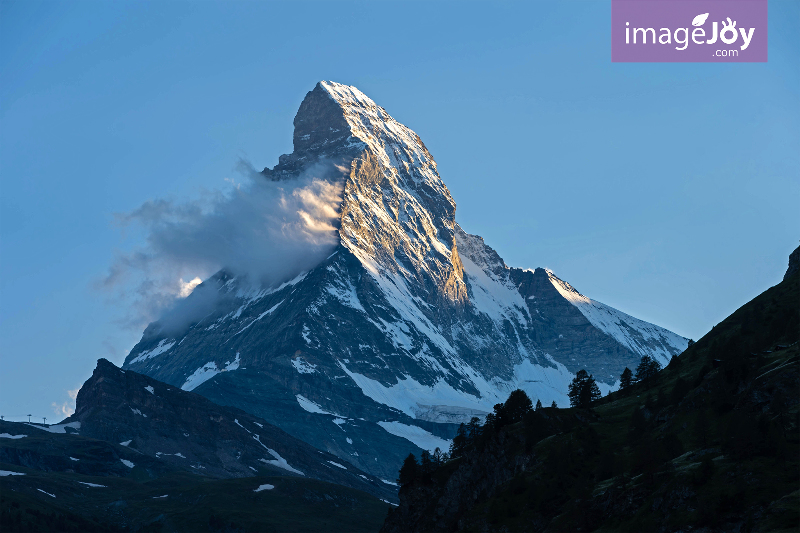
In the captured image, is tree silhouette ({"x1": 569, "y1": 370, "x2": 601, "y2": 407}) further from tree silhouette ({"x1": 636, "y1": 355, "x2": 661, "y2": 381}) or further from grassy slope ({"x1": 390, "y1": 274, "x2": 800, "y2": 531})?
tree silhouette ({"x1": 636, "y1": 355, "x2": 661, "y2": 381})

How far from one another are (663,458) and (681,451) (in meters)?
4.51

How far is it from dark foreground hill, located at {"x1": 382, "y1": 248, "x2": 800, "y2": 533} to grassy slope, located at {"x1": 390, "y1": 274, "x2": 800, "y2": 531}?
0.54 feet

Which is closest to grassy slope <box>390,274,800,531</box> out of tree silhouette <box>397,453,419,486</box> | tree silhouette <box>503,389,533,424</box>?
tree silhouette <box>397,453,419,486</box>

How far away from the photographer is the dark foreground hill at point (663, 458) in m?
85.9

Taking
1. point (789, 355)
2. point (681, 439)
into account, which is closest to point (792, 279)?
point (789, 355)

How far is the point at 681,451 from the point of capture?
10988 centimetres

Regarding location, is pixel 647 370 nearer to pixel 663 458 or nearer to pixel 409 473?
pixel 409 473

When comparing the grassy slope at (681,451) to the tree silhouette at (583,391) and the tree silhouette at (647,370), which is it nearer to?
the tree silhouette at (583,391)

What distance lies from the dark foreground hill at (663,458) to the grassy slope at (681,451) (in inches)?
6.5

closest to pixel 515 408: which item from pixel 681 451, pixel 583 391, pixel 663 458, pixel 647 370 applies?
pixel 583 391

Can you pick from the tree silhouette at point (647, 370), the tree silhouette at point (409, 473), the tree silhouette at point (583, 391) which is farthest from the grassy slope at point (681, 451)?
the tree silhouette at point (647, 370)

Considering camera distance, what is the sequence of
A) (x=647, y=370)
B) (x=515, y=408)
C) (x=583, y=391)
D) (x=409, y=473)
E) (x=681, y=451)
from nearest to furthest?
(x=681, y=451)
(x=409, y=473)
(x=515, y=408)
(x=583, y=391)
(x=647, y=370)

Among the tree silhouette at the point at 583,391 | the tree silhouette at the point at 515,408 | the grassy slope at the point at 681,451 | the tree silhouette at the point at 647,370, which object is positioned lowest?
the grassy slope at the point at 681,451

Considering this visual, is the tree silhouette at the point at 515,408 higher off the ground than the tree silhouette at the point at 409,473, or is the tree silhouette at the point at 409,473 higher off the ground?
the tree silhouette at the point at 515,408
